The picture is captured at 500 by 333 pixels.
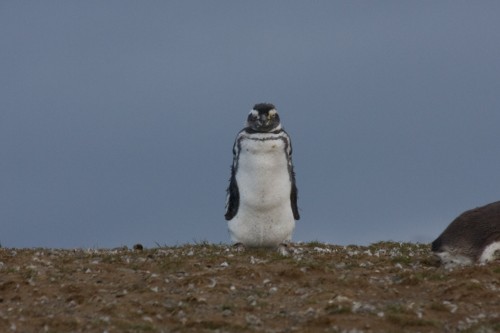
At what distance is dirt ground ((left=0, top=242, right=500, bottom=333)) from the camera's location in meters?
14.3

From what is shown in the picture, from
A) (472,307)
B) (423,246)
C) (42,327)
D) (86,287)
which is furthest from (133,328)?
(423,246)

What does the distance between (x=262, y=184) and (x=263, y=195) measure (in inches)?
8.5

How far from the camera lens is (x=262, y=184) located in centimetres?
1905

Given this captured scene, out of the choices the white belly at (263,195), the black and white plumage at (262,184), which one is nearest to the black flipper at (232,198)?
the black and white plumage at (262,184)

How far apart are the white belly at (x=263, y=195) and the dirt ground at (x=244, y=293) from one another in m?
0.36

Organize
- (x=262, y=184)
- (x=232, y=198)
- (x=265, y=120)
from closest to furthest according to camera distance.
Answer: (x=265, y=120), (x=262, y=184), (x=232, y=198)

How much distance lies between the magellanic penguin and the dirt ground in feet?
1.06

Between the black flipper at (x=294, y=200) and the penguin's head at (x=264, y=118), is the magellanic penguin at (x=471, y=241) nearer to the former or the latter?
the black flipper at (x=294, y=200)

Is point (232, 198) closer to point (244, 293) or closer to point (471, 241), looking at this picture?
point (244, 293)

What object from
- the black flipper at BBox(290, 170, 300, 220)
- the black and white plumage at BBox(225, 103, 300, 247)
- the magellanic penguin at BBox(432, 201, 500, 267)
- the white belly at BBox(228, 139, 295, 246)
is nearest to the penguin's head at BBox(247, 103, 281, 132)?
the black and white plumage at BBox(225, 103, 300, 247)

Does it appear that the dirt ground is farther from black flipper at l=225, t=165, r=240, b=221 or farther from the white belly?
black flipper at l=225, t=165, r=240, b=221

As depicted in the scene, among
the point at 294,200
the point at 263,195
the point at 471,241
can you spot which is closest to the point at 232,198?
the point at 263,195

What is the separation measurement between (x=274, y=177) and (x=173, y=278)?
330cm

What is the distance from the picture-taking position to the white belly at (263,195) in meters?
19.0
